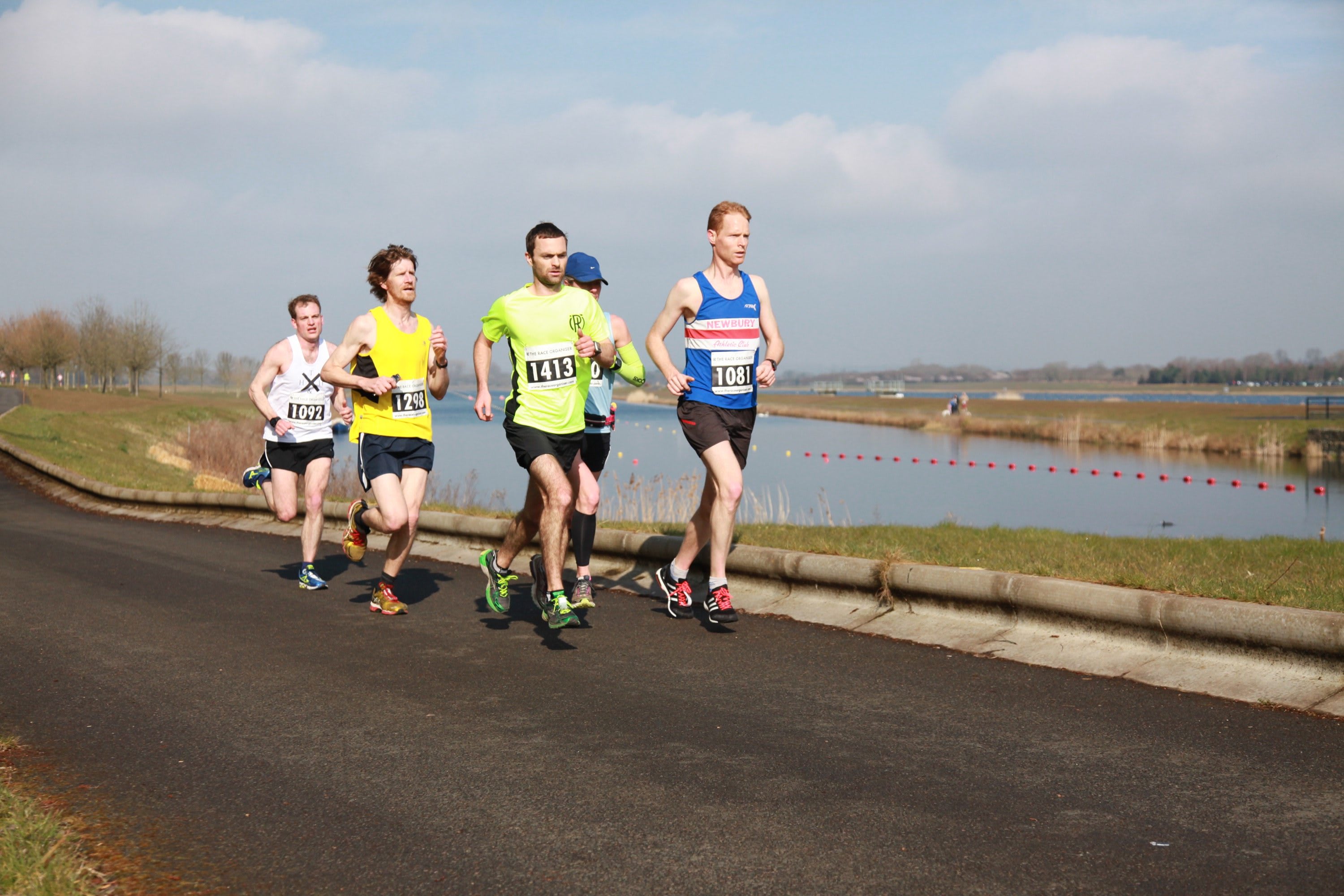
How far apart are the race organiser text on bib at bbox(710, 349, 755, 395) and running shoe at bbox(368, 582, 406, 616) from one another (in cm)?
258

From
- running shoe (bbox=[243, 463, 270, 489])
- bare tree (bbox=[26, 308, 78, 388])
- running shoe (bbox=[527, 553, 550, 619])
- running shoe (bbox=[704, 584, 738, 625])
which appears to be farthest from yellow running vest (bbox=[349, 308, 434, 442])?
bare tree (bbox=[26, 308, 78, 388])

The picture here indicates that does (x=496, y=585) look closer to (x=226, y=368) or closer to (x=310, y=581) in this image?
(x=310, y=581)

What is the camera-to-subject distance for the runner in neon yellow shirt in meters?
7.09

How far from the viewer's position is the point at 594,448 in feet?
26.5

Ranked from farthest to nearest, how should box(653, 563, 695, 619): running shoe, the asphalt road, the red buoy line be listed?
the red buoy line → box(653, 563, 695, 619): running shoe → the asphalt road

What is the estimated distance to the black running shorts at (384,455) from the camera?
7992 mm

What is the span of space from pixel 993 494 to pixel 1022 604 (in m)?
28.1

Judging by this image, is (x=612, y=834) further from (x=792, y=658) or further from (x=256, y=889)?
(x=792, y=658)

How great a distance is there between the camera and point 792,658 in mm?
6449

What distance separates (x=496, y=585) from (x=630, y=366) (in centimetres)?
165

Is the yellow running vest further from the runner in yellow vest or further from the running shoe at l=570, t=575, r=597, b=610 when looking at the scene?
the running shoe at l=570, t=575, r=597, b=610

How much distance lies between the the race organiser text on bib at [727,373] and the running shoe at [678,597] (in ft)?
4.13

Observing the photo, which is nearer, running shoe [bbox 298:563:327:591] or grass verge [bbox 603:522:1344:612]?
grass verge [bbox 603:522:1344:612]

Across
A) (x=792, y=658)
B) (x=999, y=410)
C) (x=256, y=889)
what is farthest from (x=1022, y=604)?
(x=999, y=410)
